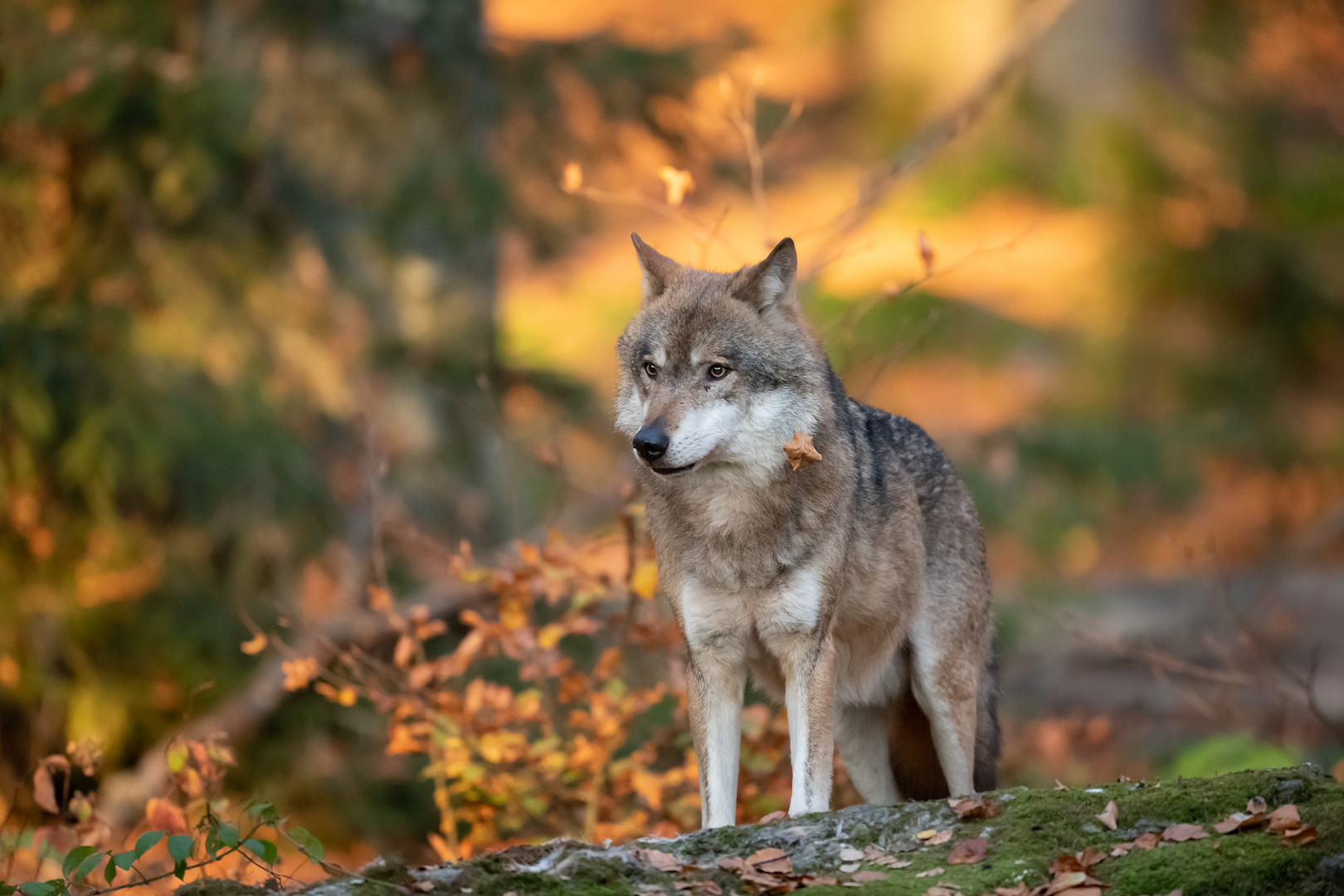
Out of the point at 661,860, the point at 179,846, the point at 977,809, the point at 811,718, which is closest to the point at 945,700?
the point at 811,718

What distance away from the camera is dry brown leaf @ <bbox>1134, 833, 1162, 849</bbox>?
3.59 metres

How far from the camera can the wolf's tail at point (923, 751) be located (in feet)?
18.2

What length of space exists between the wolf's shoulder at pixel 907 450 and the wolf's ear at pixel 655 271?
0.93 m

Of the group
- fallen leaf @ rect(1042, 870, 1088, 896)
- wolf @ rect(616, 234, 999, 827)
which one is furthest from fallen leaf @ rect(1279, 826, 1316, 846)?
wolf @ rect(616, 234, 999, 827)

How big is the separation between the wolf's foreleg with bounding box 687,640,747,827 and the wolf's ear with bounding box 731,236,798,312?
51.7 inches

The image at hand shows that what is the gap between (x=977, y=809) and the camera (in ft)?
12.7

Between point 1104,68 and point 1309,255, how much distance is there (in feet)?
11.8

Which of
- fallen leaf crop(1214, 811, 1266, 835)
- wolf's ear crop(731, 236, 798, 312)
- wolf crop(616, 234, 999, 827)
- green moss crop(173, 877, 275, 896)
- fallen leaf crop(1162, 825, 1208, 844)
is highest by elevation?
wolf's ear crop(731, 236, 798, 312)

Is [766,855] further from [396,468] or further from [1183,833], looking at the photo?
[396,468]

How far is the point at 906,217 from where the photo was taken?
17016mm

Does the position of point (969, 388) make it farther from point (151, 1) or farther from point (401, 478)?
point (151, 1)

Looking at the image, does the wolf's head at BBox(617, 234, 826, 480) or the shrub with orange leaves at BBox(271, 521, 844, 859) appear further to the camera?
the shrub with orange leaves at BBox(271, 521, 844, 859)

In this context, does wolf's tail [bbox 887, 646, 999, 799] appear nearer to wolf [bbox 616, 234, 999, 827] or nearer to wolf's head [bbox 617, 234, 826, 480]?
A: wolf [bbox 616, 234, 999, 827]

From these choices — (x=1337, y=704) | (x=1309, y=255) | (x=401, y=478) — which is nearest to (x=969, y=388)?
(x=1309, y=255)
